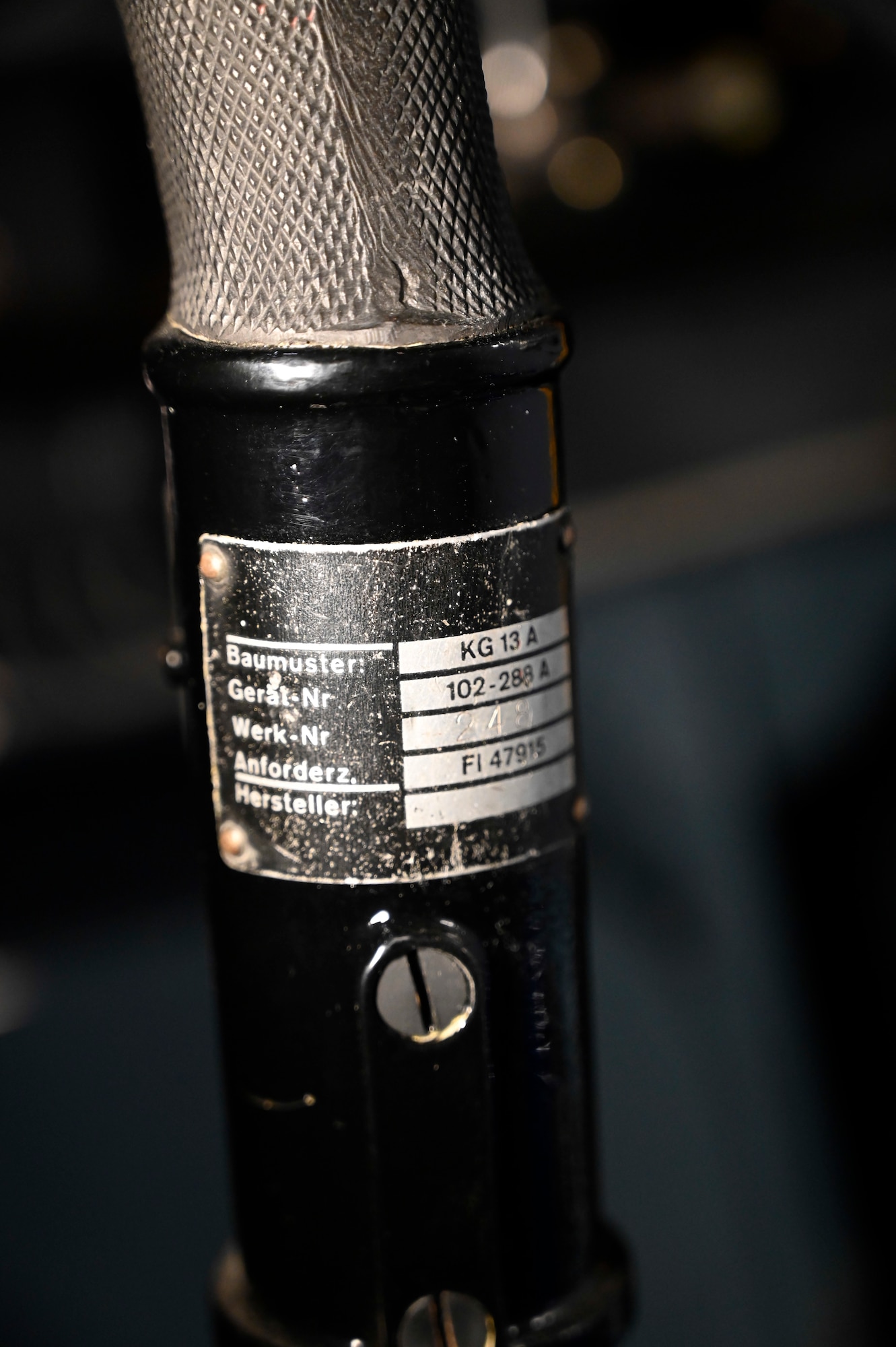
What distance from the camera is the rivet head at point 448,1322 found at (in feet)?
1.76

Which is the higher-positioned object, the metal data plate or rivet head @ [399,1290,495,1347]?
the metal data plate

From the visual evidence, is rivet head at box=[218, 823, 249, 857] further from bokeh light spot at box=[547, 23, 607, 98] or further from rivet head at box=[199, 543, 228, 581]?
bokeh light spot at box=[547, 23, 607, 98]

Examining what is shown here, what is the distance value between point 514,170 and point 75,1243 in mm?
1161

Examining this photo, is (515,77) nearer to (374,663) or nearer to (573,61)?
(573,61)

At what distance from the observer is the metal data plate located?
479 millimetres

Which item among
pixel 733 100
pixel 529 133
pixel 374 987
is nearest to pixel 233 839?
pixel 374 987

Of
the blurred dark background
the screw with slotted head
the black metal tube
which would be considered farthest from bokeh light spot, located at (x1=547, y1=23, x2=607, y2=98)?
the screw with slotted head

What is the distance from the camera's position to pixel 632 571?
1368 millimetres

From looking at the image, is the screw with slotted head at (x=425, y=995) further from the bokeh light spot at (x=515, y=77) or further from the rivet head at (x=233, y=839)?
the bokeh light spot at (x=515, y=77)

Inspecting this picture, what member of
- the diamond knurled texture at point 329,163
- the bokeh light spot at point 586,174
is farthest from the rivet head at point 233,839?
the bokeh light spot at point 586,174

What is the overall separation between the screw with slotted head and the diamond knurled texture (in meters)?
0.21

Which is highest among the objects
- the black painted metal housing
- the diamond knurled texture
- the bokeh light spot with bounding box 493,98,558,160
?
the bokeh light spot with bounding box 493,98,558,160

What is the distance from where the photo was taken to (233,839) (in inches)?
20.6

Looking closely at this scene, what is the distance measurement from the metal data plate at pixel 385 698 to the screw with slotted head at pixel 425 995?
3 cm
